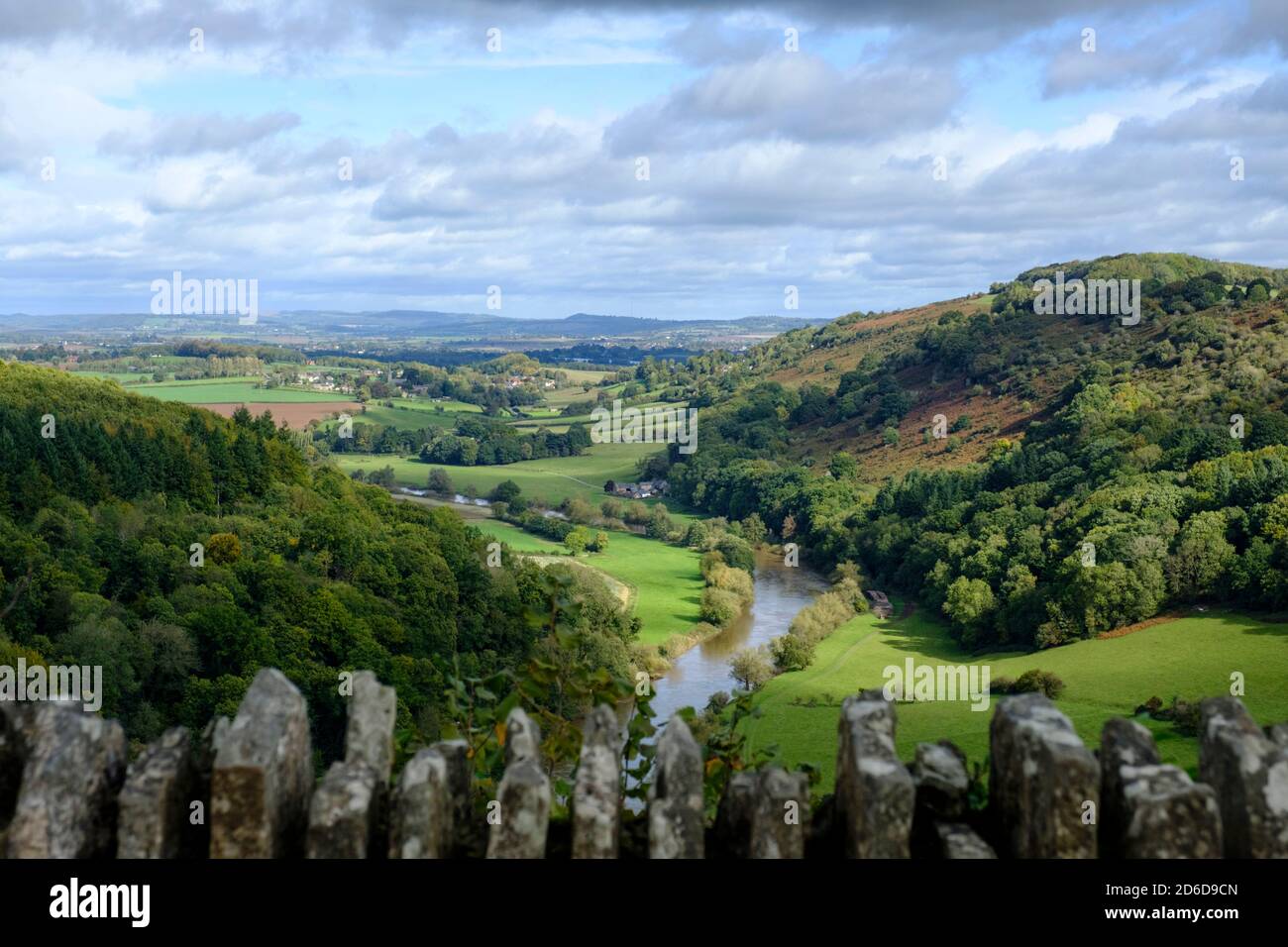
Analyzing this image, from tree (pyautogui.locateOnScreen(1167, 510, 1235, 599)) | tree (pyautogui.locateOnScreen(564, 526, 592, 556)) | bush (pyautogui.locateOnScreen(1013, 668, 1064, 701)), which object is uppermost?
tree (pyautogui.locateOnScreen(1167, 510, 1235, 599))

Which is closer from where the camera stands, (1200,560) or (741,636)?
(1200,560)

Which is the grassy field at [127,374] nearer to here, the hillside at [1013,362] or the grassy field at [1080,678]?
the hillside at [1013,362]

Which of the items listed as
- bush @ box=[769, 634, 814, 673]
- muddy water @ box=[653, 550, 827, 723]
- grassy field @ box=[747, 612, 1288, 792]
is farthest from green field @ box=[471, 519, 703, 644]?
grassy field @ box=[747, 612, 1288, 792]

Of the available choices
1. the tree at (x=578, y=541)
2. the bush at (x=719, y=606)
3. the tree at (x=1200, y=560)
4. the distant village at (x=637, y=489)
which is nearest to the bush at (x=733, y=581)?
the bush at (x=719, y=606)

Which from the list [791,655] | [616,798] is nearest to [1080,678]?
[791,655]

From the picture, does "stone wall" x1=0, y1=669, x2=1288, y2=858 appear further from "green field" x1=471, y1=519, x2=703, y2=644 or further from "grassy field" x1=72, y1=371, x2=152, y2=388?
A: "grassy field" x1=72, y1=371, x2=152, y2=388

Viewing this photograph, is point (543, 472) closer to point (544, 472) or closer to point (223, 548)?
point (544, 472)
